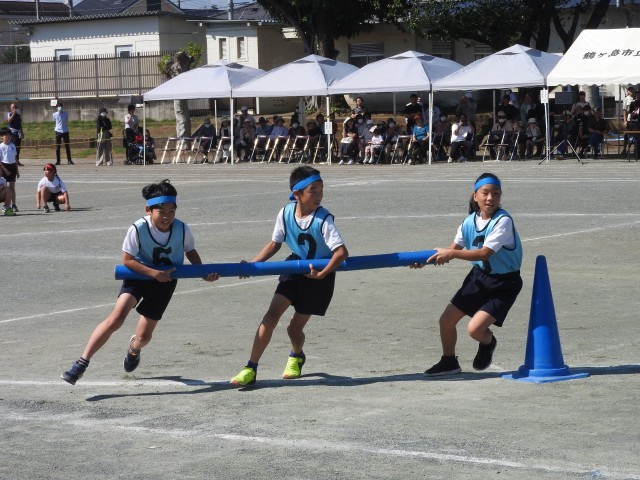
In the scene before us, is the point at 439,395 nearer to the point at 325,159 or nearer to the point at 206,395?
the point at 206,395

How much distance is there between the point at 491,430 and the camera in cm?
687

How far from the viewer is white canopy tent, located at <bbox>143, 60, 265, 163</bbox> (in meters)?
37.8

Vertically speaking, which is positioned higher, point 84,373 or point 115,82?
point 115,82

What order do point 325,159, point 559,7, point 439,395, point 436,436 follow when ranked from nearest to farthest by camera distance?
point 436,436 → point 439,395 → point 325,159 → point 559,7

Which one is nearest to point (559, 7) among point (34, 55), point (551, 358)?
point (34, 55)

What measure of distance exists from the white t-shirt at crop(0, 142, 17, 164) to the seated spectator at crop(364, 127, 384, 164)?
1382cm

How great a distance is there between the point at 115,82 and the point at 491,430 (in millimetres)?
51949

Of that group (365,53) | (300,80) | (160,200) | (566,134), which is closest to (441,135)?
(566,134)

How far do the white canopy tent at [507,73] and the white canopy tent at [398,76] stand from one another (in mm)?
537

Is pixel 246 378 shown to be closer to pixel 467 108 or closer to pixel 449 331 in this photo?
pixel 449 331

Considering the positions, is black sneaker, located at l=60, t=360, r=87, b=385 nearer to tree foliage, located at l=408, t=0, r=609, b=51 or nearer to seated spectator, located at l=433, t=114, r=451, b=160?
seated spectator, located at l=433, t=114, r=451, b=160

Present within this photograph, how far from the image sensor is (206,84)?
38125 mm

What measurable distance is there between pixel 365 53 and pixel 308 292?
1942 inches

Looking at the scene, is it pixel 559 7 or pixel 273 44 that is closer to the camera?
pixel 559 7
